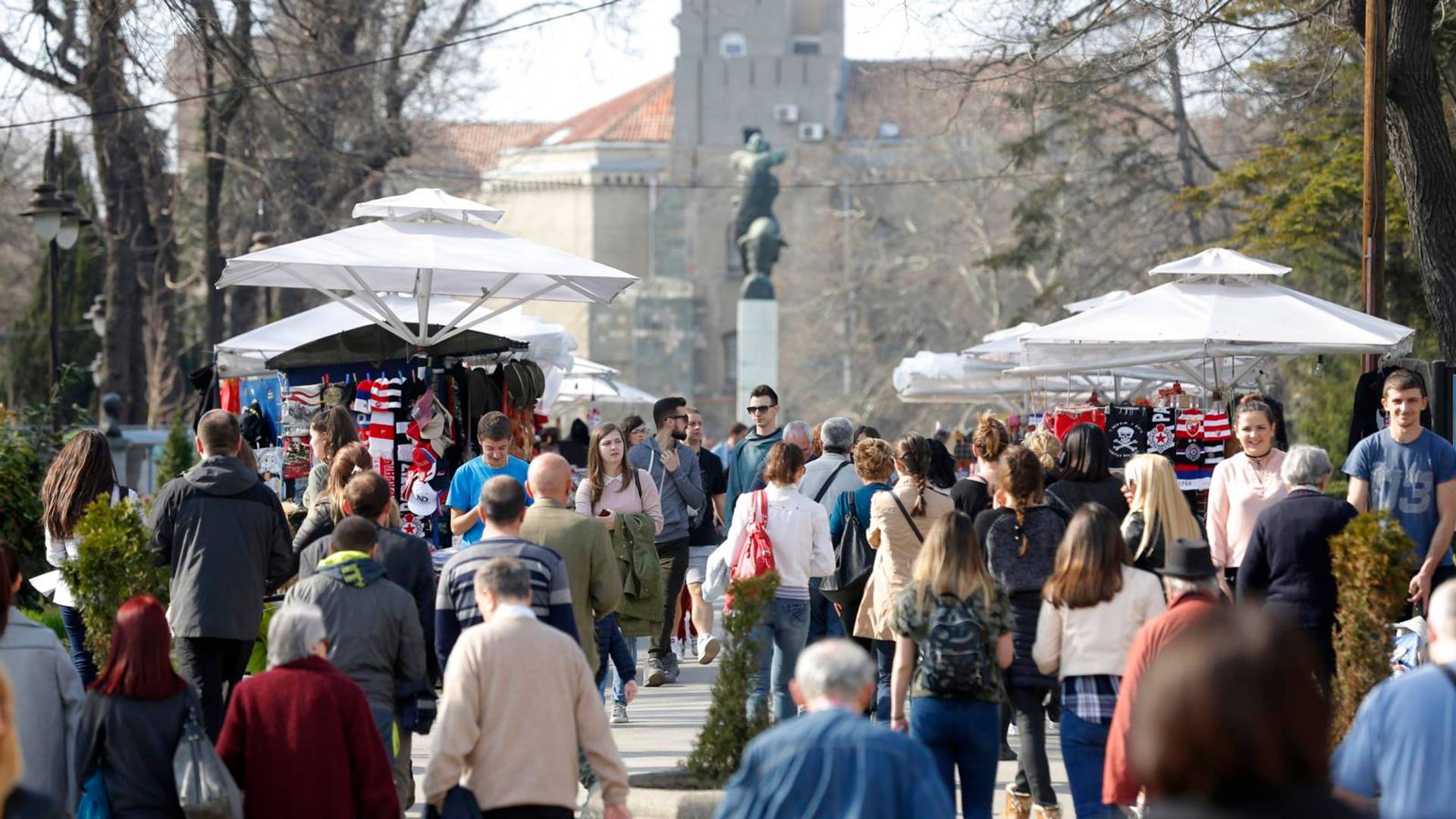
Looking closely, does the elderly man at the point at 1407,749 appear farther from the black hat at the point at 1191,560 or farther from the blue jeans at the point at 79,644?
the blue jeans at the point at 79,644

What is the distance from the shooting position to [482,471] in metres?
10.2

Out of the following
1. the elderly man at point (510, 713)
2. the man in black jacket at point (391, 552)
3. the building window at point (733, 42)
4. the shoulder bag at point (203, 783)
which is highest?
the building window at point (733, 42)

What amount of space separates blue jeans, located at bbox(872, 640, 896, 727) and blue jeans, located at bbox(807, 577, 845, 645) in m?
0.93

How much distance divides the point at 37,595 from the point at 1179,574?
11842 millimetres

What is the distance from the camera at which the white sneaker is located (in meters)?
12.0

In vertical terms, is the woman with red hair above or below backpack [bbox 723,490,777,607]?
below

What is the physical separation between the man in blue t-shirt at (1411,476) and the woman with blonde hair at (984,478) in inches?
72.2

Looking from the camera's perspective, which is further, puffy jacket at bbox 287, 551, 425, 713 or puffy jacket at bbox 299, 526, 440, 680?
puffy jacket at bbox 299, 526, 440, 680

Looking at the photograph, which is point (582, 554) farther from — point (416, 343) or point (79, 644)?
point (416, 343)

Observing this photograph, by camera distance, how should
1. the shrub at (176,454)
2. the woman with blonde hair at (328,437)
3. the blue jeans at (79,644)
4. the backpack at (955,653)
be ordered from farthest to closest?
the shrub at (176,454) < the woman with blonde hair at (328,437) < the blue jeans at (79,644) < the backpack at (955,653)

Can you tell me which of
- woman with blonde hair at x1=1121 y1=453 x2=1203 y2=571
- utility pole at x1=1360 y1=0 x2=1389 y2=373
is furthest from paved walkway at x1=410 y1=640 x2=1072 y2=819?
utility pole at x1=1360 y1=0 x2=1389 y2=373

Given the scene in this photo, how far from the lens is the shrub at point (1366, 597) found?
7.64 m

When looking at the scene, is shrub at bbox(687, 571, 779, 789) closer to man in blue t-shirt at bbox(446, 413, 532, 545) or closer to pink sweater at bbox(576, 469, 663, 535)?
man in blue t-shirt at bbox(446, 413, 532, 545)

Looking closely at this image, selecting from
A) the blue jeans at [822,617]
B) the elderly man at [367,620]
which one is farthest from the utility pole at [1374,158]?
the elderly man at [367,620]
